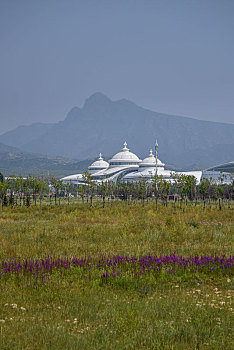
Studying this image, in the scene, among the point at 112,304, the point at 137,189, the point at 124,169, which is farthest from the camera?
the point at 124,169

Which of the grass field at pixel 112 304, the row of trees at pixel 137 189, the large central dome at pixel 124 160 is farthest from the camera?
the large central dome at pixel 124 160

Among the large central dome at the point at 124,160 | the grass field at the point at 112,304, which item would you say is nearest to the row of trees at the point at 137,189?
the grass field at the point at 112,304

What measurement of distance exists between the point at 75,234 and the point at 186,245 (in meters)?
5.79

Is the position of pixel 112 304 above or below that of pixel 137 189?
below

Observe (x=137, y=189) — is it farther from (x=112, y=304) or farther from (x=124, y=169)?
(x=124, y=169)

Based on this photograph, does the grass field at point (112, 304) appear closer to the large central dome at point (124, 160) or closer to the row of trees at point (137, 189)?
the row of trees at point (137, 189)

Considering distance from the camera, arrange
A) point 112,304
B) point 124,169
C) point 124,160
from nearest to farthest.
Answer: point 112,304, point 124,169, point 124,160

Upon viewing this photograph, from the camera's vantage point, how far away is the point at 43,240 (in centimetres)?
1562

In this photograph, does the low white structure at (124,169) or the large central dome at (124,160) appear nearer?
the low white structure at (124,169)

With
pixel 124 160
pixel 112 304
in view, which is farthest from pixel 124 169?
pixel 112 304

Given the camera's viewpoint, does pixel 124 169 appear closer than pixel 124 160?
Yes

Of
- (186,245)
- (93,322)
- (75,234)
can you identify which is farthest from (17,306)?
(75,234)

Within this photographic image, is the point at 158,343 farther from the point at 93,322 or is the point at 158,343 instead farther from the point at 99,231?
the point at 99,231

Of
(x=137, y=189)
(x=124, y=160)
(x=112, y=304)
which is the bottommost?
(x=112, y=304)
